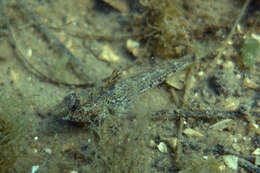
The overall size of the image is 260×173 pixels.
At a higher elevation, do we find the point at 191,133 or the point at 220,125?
the point at 220,125

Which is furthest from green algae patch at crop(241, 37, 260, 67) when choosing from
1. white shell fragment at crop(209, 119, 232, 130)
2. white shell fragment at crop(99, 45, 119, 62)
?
white shell fragment at crop(99, 45, 119, 62)

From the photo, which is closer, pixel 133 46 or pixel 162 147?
pixel 162 147

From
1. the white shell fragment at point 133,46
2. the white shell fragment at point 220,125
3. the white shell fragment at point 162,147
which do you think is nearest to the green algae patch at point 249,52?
the white shell fragment at point 220,125

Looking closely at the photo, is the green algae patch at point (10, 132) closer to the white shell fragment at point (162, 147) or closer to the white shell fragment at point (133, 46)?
the white shell fragment at point (162, 147)

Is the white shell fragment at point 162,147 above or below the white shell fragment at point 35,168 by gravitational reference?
above

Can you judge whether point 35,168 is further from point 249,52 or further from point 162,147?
point 249,52

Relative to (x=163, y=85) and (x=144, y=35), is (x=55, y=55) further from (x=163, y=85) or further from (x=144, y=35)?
(x=163, y=85)

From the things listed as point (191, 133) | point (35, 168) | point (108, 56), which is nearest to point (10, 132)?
point (35, 168)

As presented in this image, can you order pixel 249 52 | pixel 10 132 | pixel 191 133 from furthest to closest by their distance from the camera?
pixel 249 52 → pixel 191 133 → pixel 10 132

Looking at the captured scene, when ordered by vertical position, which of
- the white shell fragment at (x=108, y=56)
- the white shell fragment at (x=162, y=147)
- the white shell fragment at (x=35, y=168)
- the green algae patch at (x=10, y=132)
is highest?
the white shell fragment at (x=108, y=56)
